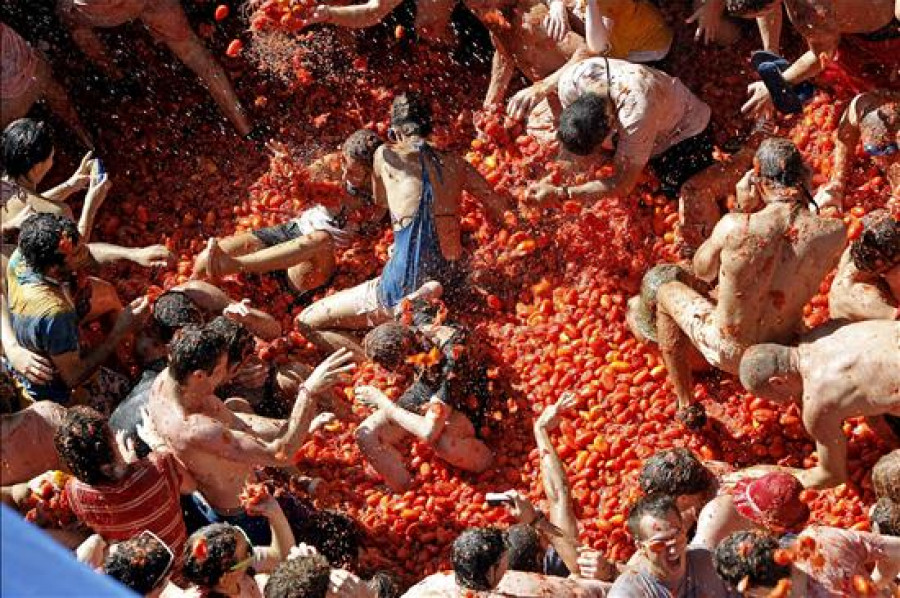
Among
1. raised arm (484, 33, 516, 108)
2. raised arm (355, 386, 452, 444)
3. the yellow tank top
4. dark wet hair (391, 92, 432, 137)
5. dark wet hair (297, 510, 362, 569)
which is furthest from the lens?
raised arm (484, 33, 516, 108)

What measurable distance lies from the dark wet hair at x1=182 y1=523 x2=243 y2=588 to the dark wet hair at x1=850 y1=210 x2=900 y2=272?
3166 mm

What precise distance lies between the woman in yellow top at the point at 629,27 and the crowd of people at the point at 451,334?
18 millimetres

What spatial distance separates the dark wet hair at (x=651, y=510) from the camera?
7.30m

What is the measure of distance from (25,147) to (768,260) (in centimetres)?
391

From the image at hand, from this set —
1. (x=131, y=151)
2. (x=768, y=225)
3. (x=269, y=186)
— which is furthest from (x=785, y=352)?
(x=131, y=151)

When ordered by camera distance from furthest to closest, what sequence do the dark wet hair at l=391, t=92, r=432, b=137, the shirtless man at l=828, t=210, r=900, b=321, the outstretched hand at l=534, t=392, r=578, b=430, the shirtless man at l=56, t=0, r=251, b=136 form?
the shirtless man at l=56, t=0, r=251, b=136, the dark wet hair at l=391, t=92, r=432, b=137, the outstretched hand at l=534, t=392, r=578, b=430, the shirtless man at l=828, t=210, r=900, b=321

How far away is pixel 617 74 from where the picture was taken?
9703mm

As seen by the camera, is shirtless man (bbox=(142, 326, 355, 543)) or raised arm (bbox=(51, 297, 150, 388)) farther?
raised arm (bbox=(51, 297, 150, 388))

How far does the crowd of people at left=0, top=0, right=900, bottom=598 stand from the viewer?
758cm

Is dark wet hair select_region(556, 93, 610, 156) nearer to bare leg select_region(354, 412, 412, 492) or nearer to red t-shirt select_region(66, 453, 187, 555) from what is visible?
bare leg select_region(354, 412, 412, 492)

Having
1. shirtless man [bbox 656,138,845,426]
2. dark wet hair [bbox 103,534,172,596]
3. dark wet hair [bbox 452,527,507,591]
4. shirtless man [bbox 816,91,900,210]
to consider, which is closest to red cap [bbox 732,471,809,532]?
shirtless man [bbox 656,138,845,426]

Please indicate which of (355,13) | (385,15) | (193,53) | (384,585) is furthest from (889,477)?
(193,53)

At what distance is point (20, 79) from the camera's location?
10898 millimetres

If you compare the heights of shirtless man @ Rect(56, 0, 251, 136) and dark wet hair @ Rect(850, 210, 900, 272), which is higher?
shirtless man @ Rect(56, 0, 251, 136)
